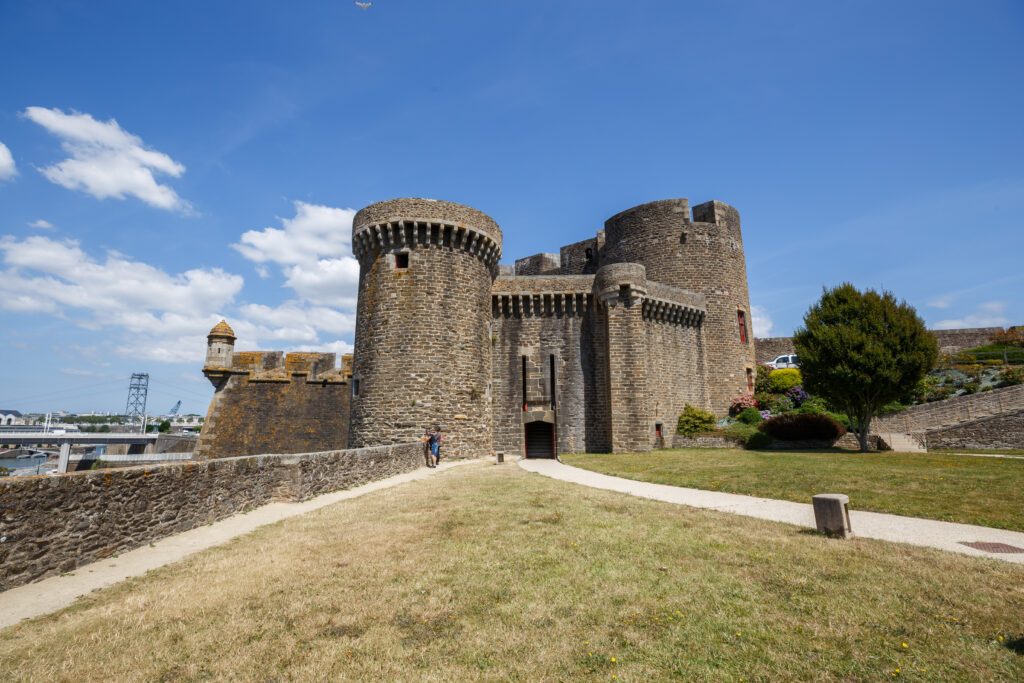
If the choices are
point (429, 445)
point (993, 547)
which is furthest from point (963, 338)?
point (993, 547)

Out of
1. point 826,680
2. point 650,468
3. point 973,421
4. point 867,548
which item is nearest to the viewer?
point 826,680

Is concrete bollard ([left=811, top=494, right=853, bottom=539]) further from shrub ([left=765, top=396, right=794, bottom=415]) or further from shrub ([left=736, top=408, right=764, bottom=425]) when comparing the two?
shrub ([left=765, top=396, right=794, bottom=415])

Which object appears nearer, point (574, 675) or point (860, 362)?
point (574, 675)

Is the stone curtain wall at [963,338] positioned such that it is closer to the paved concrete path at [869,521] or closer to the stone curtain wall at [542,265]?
the stone curtain wall at [542,265]

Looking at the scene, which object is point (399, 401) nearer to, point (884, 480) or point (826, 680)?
point (884, 480)

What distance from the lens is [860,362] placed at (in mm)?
21453

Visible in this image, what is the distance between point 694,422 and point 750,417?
341cm

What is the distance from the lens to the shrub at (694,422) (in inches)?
1050

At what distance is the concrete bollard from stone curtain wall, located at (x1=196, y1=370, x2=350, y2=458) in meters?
22.8

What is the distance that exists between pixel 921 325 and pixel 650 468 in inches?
578

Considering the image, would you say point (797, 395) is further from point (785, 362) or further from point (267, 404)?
point (267, 404)

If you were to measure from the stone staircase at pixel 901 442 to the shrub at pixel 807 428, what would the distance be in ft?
5.63

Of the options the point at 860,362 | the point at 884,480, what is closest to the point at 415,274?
the point at 884,480

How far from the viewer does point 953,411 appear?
24.7 meters
